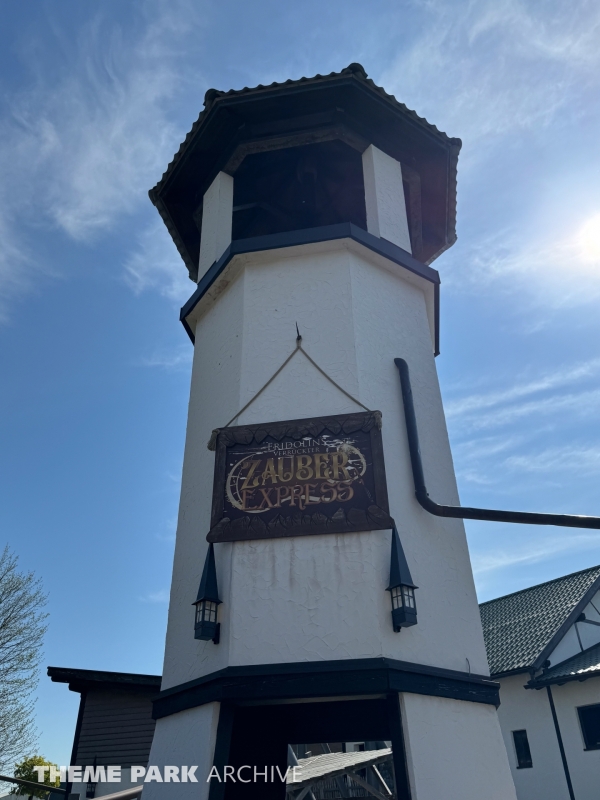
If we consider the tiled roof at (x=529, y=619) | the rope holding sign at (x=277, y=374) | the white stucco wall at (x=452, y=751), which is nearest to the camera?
the white stucco wall at (x=452, y=751)

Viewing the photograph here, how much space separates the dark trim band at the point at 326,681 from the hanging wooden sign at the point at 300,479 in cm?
124

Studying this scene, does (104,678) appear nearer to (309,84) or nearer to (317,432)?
(317,432)

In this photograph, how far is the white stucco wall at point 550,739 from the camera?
15383 millimetres

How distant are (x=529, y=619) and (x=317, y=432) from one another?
1653 cm

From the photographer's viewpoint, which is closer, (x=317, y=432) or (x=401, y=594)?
(x=401, y=594)

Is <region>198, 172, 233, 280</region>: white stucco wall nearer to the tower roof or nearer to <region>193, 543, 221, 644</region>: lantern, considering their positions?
the tower roof

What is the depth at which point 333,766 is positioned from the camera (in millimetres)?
14719

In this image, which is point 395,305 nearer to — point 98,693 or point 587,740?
point 98,693

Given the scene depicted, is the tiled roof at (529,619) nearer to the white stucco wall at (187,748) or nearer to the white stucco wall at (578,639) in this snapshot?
the white stucco wall at (578,639)

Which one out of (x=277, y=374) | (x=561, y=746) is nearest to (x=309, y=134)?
(x=277, y=374)

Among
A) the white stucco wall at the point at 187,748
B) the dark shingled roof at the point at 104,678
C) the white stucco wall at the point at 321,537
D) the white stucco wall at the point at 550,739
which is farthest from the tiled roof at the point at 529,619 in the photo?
the white stucco wall at the point at 187,748

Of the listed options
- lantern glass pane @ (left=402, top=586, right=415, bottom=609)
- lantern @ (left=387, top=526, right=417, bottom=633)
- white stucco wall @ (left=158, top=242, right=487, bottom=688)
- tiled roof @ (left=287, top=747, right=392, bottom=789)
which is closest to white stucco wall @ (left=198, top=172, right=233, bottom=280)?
white stucco wall @ (left=158, top=242, right=487, bottom=688)

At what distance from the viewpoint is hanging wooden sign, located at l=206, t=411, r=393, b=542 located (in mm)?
6234

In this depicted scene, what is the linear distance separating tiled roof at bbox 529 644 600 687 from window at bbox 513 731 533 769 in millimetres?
1601
